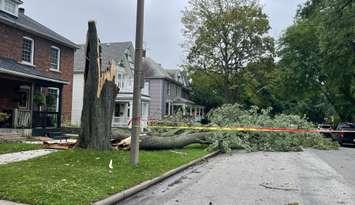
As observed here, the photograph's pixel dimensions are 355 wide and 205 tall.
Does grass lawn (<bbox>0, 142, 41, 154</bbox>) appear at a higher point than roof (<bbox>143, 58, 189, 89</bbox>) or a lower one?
lower

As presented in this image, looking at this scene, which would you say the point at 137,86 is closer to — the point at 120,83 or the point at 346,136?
the point at 346,136

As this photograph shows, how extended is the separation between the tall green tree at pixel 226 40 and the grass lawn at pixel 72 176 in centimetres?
3510

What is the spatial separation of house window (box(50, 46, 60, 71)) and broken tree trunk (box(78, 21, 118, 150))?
16376 mm

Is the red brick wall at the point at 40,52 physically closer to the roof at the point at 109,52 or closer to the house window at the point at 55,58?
the house window at the point at 55,58

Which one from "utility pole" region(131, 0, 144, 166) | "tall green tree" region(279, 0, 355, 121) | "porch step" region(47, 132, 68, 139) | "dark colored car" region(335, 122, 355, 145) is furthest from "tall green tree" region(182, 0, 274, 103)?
"utility pole" region(131, 0, 144, 166)

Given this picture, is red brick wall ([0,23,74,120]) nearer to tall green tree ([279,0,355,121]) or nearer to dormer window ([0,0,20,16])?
dormer window ([0,0,20,16])

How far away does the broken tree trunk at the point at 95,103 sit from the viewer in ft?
46.3

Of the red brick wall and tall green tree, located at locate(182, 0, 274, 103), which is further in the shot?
tall green tree, located at locate(182, 0, 274, 103)

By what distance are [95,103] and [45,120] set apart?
1114 centimetres

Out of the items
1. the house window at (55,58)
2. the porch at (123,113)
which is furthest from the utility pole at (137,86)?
the porch at (123,113)

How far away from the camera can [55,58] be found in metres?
30.8

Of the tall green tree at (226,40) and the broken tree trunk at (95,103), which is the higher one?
the tall green tree at (226,40)

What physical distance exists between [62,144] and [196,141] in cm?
671

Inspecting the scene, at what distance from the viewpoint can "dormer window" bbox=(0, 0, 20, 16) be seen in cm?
2608
